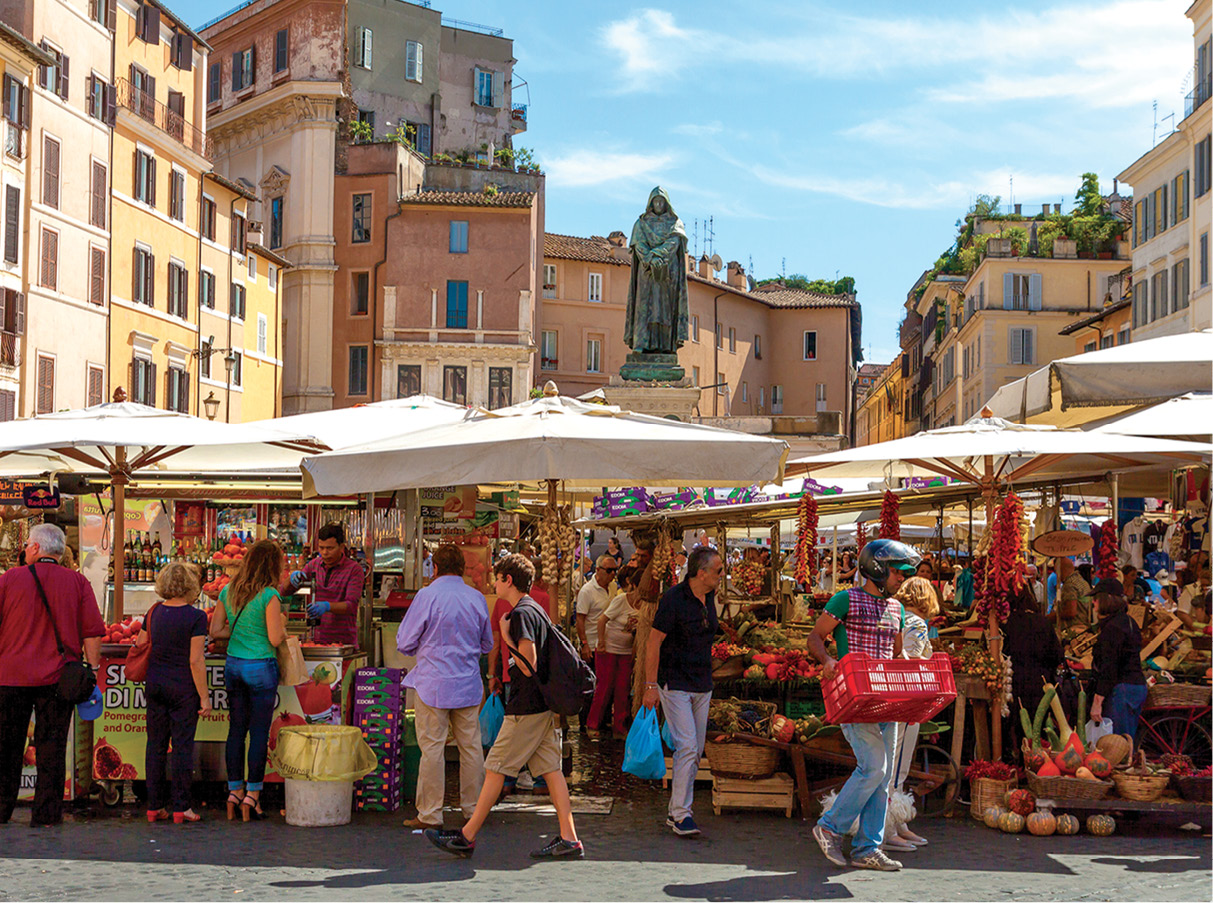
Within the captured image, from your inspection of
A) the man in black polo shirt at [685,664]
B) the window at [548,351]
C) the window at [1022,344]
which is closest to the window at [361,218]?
the window at [548,351]

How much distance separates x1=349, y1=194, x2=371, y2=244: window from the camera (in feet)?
164

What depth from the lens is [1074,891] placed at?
6750mm

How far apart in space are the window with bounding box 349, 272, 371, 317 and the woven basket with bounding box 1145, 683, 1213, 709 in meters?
42.9

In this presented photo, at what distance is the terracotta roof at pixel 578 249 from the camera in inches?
2315

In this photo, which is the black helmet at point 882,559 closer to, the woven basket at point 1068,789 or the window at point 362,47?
the woven basket at point 1068,789

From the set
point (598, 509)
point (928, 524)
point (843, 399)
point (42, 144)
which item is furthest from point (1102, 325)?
point (598, 509)

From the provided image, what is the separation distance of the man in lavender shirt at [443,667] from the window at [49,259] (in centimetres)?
2755

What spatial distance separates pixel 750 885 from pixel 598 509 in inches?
299

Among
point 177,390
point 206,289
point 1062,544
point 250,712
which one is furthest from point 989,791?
point 206,289

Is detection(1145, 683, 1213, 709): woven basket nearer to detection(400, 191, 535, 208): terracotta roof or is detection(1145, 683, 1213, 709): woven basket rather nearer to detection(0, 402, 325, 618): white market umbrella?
detection(0, 402, 325, 618): white market umbrella

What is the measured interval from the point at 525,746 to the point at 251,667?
1.95 metres

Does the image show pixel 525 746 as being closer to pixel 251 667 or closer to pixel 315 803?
pixel 315 803

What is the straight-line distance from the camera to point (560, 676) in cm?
734

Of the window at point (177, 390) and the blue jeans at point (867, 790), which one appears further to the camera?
the window at point (177, 390)
